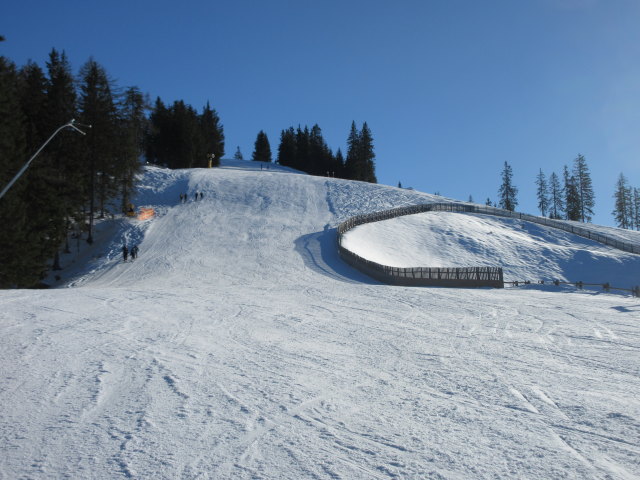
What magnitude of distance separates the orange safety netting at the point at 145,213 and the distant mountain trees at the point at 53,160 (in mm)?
3473

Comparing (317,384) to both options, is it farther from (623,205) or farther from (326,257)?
(623,205)

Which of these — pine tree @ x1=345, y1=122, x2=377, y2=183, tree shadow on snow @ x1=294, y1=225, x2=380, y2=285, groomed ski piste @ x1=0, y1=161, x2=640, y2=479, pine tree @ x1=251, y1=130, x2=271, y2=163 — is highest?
pine tree @ x1=251, y1=130, x2=271, y2=163

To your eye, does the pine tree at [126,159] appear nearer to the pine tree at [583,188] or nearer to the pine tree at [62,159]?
the pine tree at [62,159]

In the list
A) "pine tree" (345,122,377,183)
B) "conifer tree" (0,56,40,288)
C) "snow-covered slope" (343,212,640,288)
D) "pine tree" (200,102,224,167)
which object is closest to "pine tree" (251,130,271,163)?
"pine tree" (200,102,224,167)

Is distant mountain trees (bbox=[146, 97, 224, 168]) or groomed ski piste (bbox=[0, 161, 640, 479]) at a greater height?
distant mountain trees (bbox=[146, 97, 224, 168])

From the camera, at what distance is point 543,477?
4.64 meters

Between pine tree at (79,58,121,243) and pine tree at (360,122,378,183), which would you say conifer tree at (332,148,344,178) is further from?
pine tree at (79,58,121,243)

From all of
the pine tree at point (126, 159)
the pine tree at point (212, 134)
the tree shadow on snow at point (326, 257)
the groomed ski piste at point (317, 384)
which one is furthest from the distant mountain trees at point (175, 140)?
the groomed ski piste at point (317, 384)

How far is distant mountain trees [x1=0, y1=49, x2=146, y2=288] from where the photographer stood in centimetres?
2731

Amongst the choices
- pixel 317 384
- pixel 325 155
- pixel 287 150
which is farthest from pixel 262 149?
pixel 317 384

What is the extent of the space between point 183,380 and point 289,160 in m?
111

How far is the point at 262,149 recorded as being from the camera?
121 metres

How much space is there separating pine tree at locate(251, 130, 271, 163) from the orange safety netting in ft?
254

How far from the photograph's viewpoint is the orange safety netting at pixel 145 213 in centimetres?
4328
